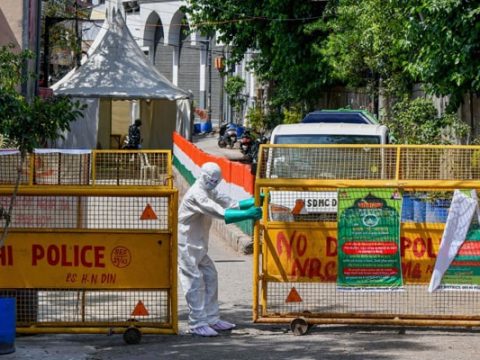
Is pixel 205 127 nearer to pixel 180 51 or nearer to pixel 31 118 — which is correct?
pixel 180 51

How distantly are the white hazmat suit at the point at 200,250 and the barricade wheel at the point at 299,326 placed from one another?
2.37 ft

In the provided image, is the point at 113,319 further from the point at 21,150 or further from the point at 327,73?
the point at 327,73

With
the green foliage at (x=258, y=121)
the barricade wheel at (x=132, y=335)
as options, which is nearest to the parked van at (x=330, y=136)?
the barricade wheel at (x=132, y=335)

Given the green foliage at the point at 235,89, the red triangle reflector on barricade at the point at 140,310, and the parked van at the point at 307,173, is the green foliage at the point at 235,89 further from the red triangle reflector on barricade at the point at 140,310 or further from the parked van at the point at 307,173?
the red triangle reflector on barricade at the point at 140,310

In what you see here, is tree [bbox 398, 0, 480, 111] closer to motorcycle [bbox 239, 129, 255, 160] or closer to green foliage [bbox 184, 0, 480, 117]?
green foliage [bbox 184, 0, 480, 117]

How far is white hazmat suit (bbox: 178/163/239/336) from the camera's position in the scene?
10.7 metres

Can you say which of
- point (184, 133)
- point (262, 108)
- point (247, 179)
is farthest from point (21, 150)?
point (262, 108)

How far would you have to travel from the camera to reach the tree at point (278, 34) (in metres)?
35.7

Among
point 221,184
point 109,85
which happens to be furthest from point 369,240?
point 109,85

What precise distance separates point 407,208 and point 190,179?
17857mm

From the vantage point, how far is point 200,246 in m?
10.8

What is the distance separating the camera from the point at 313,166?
10992 millimetres

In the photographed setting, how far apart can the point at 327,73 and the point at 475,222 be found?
2473 centimetres

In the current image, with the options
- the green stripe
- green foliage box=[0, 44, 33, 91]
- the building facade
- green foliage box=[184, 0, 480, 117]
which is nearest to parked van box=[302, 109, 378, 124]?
green foliage box=[184, 0, 480, 117]
